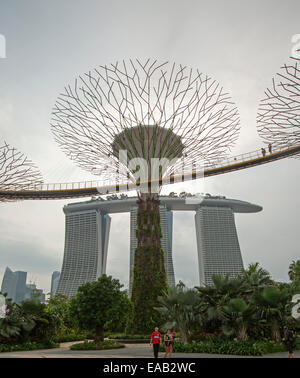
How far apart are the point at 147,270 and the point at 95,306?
453 cm

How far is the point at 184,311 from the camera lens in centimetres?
1462

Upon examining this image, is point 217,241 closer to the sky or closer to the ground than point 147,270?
closer to the sky

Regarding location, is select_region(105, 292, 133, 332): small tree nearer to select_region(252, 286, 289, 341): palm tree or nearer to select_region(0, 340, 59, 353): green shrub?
select_region(0, 340, 59, 353): green shrub

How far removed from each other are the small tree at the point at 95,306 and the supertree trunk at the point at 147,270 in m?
2.84

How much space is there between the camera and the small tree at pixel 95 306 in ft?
52.6

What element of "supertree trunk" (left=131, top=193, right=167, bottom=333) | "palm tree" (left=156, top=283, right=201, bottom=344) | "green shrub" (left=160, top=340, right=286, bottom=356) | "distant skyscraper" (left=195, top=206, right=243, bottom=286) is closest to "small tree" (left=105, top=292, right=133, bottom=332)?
"supertree trunk" (left=131, top=193, right=167, bottom=333)

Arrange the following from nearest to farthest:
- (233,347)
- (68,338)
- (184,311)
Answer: (233,347) < (184,311) < (68,338)

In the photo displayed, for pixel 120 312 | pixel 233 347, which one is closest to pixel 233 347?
pixel 233 347

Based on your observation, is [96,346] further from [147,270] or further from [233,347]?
[233,347]

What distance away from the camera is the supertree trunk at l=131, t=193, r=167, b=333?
62.2 ft

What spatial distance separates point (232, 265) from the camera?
12950 centimetres

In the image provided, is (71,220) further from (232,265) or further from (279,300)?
(279,300)

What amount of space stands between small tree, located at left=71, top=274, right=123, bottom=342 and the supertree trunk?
2837 mm
